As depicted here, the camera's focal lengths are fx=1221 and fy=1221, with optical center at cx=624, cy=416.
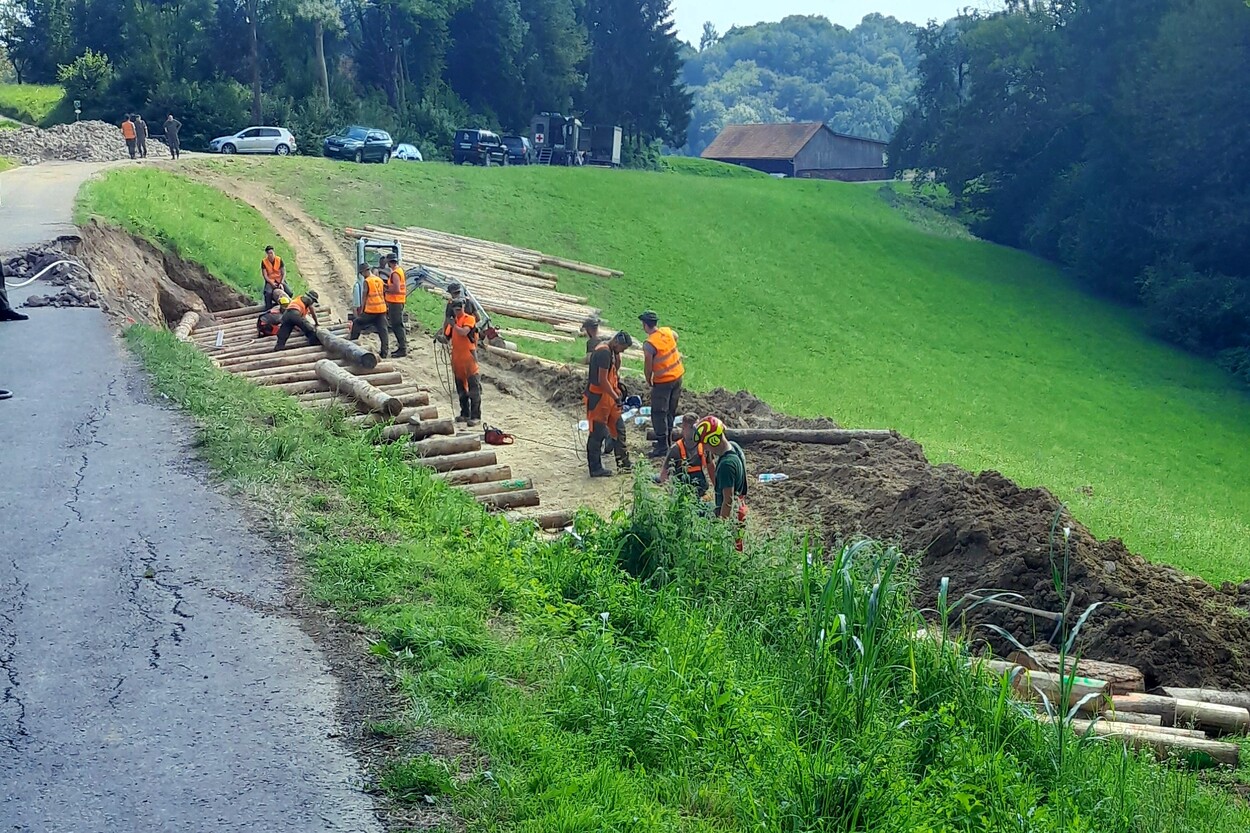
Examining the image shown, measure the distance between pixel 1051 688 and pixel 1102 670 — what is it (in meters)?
1.04

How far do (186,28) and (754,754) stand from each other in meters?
54.4

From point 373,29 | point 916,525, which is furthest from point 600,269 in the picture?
point 373,29

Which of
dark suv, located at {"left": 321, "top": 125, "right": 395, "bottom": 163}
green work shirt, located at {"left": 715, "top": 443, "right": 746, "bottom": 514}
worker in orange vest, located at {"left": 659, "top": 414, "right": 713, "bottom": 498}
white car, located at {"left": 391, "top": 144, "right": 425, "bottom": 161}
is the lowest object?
worker in orange vest, located at {"left": 659, "top": 414, "right": 713, "bottom": 498}

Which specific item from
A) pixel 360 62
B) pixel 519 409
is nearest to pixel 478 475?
pixel 519 409

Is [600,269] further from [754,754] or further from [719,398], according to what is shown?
[754,754]

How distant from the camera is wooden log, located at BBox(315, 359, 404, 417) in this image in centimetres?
1428

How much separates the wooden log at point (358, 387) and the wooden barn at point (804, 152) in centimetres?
6841

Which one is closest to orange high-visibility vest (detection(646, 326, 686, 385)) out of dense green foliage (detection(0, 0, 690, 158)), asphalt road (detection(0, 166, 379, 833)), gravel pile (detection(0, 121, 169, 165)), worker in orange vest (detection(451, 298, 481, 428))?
worker in orange vest (detection(451, 298, 481, 428))

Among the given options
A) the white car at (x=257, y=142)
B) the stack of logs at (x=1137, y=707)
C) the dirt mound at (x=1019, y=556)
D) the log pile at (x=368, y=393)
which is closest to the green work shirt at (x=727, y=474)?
the dirt mound at (x=1019, y=556)

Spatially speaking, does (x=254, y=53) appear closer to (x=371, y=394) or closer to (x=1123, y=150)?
(x=1123, y=150)

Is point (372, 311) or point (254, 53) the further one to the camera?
point (254, 53)

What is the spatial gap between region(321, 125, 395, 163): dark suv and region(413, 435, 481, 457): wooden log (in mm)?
32931

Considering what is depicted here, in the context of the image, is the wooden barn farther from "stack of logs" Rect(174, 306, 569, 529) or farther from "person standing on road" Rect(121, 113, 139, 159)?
"stack of logs" Rect(174, 306, 569, 529)

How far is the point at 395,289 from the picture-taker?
20188 mm
